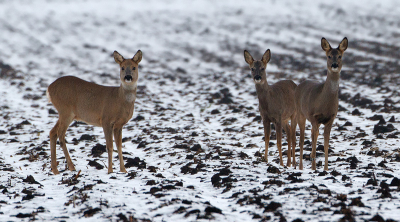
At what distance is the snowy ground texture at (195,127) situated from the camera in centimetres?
592

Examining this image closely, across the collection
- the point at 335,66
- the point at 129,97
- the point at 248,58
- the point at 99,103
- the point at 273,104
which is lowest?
the point at 273,104

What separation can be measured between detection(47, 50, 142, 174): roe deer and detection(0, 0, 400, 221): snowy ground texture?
0.65 meters

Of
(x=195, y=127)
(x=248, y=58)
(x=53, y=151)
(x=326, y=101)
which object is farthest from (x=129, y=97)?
(x=195, y=127)

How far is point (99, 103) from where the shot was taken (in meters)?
8.57

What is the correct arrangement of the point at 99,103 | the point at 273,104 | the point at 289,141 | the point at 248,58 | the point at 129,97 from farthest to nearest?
1. the point at 248,58
2. the point at 289,141
3. the point at 273,104
4. the point at 99,103
5. the point at 129,97

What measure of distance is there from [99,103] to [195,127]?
471cm

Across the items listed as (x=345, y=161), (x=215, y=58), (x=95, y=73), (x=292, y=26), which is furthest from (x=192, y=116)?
(x=292, y=26)

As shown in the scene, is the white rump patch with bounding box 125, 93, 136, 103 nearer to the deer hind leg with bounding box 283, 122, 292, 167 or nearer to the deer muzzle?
the deer hind leg with bounding box 283, 122, 292, 167

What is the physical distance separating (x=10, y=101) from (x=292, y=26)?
26899 millimetres

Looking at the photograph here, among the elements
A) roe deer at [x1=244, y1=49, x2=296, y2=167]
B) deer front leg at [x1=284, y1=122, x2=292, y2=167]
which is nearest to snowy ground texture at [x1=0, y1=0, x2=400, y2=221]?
deer front leg at [x1=284, y1=122, x2=292, y2=167]

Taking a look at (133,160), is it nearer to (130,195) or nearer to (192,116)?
(130,195)

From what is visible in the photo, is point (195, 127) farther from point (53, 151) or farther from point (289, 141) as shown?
point (53, 151)

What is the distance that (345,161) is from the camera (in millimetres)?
8484

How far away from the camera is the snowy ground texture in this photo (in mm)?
5918
